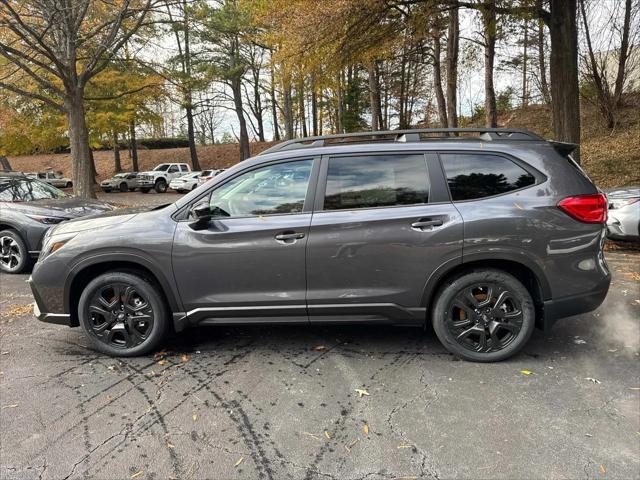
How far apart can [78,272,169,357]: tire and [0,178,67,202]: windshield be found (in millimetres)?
4998

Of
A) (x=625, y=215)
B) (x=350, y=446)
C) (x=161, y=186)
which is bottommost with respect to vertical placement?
(x=350, y=446)

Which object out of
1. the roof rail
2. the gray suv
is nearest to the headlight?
the gray suv

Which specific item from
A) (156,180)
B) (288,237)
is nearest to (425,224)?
(288,237)

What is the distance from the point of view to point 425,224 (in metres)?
3.31

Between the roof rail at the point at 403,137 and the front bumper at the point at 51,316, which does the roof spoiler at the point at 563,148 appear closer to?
the roof rail at the point at 403,137

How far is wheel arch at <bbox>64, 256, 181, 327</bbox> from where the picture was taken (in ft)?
11.7

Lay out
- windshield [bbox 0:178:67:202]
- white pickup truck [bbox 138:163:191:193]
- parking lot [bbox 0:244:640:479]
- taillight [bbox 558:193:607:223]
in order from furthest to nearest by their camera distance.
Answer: white pickup truck [bbox 138:163:191:193]
windshield [bbox 0:178:67:202]
taillight [bbox 558:193:607:223]
parking lot [bbox 0:244:640:479]

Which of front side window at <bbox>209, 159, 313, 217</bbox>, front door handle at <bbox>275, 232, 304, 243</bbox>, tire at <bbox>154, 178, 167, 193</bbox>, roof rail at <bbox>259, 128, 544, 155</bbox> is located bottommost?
front door handle at <bbox>275, 232, 304, 243</bbox>

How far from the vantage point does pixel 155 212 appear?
373 cm

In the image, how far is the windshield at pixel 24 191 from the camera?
24.5ft

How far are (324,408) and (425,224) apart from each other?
153 centimetres

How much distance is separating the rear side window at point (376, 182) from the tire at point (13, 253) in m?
5.85

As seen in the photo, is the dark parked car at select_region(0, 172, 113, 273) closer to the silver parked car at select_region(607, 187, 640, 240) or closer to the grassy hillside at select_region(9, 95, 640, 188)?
the silver parked car at select_region(607, 187, 640, 240)

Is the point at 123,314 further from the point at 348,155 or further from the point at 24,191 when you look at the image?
the point at 24,191
